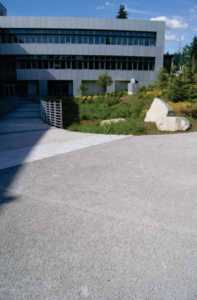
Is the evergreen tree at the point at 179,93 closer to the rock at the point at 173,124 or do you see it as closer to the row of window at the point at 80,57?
the rock at the point at 173,124

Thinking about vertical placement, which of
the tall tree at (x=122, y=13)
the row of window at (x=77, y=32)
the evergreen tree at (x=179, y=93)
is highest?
the tall tree at (x=122, y=13)

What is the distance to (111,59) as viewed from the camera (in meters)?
52.7

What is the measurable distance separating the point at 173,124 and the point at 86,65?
42791mm

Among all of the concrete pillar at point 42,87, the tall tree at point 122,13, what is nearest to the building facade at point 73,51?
the concrete pillar at point 42,87

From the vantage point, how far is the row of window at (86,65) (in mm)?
51750

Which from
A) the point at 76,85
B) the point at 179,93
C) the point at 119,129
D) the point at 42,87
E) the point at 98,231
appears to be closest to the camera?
the point at 98,231

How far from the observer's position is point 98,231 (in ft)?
13.1

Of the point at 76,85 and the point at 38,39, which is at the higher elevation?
the point at 38,39

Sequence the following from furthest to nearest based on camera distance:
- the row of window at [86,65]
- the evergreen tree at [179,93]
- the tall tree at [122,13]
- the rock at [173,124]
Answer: the tall tree at [122,13], the row of window at [86,65], the evergreen tree at [179,93], the rock at [173,124]

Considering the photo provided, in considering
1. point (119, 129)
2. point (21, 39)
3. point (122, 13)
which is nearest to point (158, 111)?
point (119, 129)

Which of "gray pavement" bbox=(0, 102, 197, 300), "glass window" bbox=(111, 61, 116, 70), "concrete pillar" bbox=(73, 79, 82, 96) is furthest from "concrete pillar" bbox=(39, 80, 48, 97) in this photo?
"gray pavement" bbox=(0, 102, 197, 300)

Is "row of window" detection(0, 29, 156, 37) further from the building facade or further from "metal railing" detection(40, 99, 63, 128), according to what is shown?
"metal railing" detection(40, 99, 63, 128)

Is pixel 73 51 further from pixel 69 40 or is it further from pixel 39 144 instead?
pixel 39 144

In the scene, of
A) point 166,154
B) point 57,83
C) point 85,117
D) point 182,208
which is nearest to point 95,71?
point 57,83
